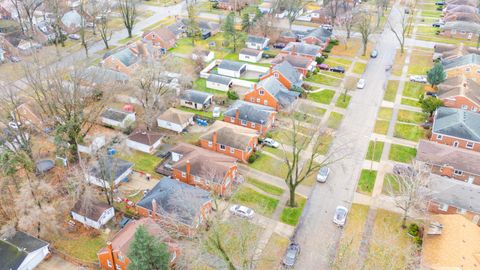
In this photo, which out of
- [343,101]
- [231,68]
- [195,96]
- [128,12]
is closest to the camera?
[195,96]

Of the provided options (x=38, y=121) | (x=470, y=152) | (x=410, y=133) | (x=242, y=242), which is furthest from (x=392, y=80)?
(x=38, y=121)

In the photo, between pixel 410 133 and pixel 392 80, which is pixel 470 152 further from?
pixel 392 80

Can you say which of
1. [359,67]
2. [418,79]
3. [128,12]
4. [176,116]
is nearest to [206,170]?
[176,116]

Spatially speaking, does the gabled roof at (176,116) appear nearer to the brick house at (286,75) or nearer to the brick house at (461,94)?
the brick house at (286,75)

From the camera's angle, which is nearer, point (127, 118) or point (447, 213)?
point (447, 213)

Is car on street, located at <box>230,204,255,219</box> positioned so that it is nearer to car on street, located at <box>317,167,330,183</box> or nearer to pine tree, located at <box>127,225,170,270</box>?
car on street, located at <box>317,167,330,183</box>

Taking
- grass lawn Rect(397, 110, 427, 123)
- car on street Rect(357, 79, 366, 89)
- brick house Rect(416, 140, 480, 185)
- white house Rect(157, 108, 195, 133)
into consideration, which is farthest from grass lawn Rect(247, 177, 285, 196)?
car on street Rect(357, 79, 366, 89)

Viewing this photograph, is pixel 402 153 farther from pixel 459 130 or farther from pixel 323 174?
pixel 323 174
